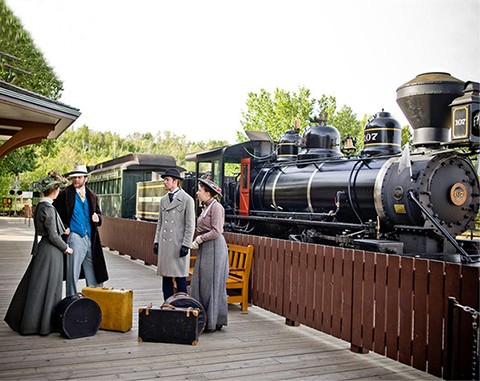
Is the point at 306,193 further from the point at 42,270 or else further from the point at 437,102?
the point at 42,270

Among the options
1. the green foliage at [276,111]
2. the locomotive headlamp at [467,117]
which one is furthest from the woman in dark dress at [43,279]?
the green foliage at [276,111]

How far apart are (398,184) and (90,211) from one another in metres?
4.27

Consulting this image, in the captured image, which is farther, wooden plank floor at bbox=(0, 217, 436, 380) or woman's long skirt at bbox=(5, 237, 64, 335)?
woman's long skirt at bbox=(5, 237, 64, 335)

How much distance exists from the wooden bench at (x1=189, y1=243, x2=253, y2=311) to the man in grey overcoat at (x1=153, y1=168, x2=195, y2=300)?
0.86 meters

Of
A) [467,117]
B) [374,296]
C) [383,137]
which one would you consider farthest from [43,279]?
[383,137]

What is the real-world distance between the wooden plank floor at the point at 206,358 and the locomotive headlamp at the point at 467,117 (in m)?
3.18

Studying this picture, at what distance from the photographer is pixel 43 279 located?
16.6 feet

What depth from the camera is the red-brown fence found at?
3.83m

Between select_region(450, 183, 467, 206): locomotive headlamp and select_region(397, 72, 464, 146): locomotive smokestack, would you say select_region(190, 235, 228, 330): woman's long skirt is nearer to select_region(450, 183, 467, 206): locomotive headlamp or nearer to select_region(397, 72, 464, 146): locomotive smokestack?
select_region(450, 183, 467, 206): locomotive headlamp

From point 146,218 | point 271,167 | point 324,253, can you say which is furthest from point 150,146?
point 324,253

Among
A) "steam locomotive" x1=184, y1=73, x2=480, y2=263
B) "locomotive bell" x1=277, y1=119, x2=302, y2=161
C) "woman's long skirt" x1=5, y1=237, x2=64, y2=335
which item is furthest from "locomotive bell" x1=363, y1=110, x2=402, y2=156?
"woman's long skirt" x1=5, y1=237, x2=64, y2=335

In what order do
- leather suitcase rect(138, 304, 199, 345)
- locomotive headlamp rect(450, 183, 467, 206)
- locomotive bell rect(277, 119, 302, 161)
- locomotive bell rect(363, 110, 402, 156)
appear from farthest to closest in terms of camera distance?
locomotive bell rect(277, 119, 302, 161) → locomotive bell rect(363, 110, 402, 156) → locomotive headlamp rect(450, 183, 467, 206) → leather suitcase rect(138, 304, 199, 345)

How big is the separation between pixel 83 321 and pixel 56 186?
4.44 ft

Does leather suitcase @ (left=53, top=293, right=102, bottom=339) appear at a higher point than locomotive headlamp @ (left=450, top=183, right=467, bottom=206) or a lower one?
lower
